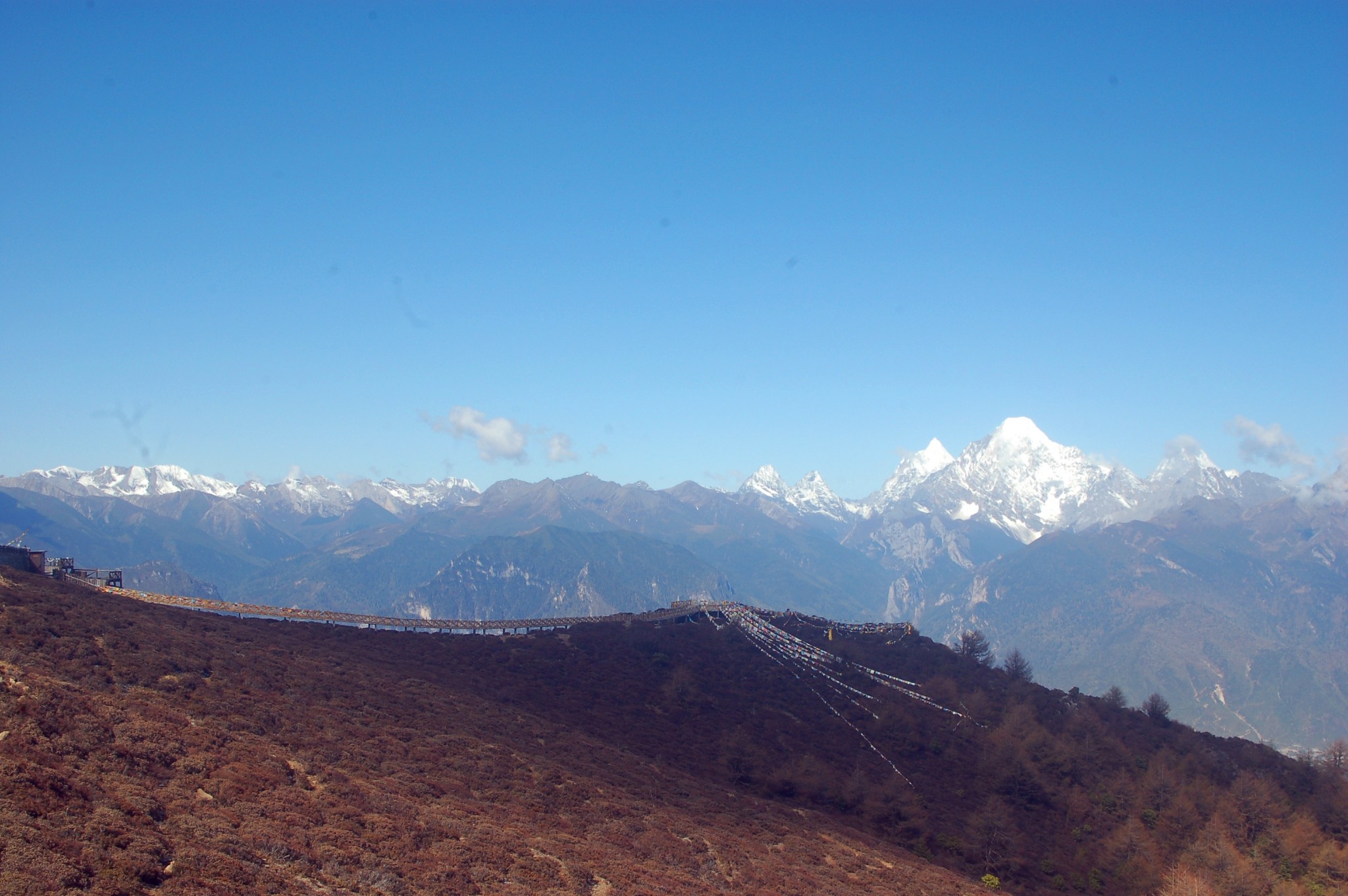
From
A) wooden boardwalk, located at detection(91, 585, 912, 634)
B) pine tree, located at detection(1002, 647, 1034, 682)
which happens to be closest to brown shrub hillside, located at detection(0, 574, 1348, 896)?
wooden boardwalk, located at detection(91, 585, 912, 634)

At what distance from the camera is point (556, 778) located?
211 feet

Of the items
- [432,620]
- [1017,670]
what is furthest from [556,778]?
[1017,670]

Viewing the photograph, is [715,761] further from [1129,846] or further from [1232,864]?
[1232,864]

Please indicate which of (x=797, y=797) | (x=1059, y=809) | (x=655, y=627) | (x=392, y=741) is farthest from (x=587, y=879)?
(x=655, y=627)

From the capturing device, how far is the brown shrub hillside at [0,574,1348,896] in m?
39.4

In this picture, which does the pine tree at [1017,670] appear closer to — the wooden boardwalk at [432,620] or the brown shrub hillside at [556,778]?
the wooden boardwalk at [432,620]

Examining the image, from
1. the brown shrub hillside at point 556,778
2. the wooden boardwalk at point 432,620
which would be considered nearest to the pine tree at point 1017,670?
the wooden boardwalk at point 432,620

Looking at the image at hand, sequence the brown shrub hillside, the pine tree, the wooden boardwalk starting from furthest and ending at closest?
the pine tree < the wooden boardwalk < the brown shrub hillside

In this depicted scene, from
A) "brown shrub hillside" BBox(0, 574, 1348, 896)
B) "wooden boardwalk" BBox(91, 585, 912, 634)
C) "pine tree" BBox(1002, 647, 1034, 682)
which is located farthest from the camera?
"pine tree" BBox(1002, 647, 1034, 682)

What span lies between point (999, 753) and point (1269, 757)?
49.0 m

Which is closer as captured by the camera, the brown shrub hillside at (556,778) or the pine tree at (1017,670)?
the brown shrub hillside at (556,778)

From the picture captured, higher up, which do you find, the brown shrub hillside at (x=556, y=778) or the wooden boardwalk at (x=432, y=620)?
the wooden boardwalk at (x=432, y=620)

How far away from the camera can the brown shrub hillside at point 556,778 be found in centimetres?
3941

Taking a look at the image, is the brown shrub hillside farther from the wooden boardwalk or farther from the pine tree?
the pine tree
